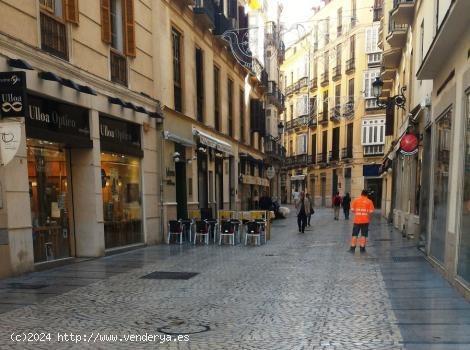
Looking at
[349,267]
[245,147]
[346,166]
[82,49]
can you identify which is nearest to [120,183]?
[82,49]

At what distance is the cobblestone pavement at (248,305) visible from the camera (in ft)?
15.6

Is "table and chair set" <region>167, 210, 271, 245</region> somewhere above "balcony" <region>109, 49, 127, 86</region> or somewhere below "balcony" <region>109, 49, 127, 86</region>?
below

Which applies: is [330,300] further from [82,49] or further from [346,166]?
[346,166]

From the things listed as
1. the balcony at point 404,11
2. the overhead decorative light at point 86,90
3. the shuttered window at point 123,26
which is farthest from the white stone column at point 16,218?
the balcony at point 404,11

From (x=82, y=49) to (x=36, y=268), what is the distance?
5178 millimetres

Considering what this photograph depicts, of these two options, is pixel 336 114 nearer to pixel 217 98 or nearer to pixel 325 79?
pixel 325 79

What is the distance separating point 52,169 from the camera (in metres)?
9.62

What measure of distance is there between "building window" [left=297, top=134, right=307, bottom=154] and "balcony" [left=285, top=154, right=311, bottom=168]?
58 centimetres

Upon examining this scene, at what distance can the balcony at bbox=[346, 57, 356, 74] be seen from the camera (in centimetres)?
4103

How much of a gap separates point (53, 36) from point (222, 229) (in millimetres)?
7339

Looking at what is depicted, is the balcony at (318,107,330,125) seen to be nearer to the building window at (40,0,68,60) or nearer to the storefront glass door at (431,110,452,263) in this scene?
the storefront glass door at (431,110,452,263)

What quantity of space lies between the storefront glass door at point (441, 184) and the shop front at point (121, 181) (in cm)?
813

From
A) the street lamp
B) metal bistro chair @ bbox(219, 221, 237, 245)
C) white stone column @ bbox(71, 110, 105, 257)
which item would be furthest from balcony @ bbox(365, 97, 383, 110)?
white stone column @ bbox(71, 110, 105, 257)

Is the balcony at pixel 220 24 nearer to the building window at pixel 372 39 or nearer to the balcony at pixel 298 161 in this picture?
the building window at pixel 372 39
